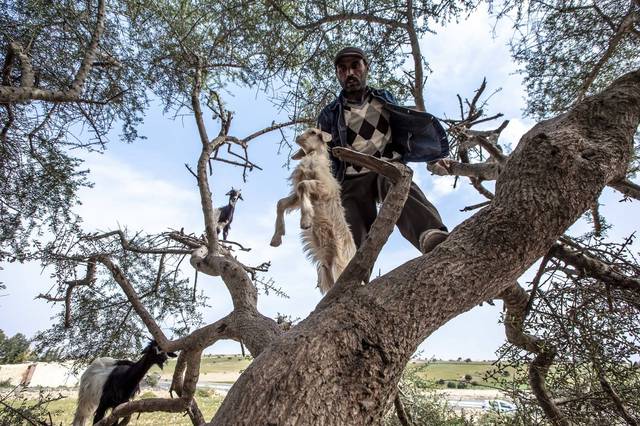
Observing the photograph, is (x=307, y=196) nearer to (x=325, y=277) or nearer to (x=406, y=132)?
(x=325, y=277)

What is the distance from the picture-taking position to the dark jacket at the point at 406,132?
3.24 metres

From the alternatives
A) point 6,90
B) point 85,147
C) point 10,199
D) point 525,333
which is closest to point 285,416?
point 525,333

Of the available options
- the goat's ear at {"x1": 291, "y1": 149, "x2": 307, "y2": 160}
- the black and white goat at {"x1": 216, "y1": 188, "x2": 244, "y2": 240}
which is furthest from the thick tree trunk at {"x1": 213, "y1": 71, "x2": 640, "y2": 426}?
the black and white goat at {"x1": 216, "y1": 188, "x2": 244, "y2": 240}

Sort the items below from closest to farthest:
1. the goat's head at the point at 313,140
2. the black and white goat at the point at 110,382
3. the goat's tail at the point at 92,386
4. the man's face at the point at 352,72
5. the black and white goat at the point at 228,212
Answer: the goat's head at the point at 313,140 → the man's face at the point at 352,72 → the black and white goat at the point at 110,382 → the goat's tail at the point at 92,386 → the black and white goat at the point at 228,212

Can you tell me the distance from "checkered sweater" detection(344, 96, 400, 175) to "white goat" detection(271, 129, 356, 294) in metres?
0.36

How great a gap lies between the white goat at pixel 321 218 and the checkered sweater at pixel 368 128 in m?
0.36

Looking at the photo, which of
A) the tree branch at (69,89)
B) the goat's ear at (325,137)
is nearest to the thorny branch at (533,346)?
the goat's ear at (325,137)

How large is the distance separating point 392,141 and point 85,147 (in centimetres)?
399

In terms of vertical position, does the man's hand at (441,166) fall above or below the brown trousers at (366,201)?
above

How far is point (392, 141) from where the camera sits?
342cm

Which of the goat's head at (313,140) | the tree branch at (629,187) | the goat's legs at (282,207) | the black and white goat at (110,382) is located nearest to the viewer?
the goat's legs at (282,207)

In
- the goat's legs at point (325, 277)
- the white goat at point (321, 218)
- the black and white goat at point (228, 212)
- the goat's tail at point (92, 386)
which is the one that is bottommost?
the goat's tail at point (92, 386)

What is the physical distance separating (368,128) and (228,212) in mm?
4505

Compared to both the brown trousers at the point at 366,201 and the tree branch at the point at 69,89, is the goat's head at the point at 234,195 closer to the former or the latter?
the tree branch at the point at 69,89
